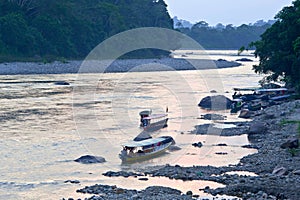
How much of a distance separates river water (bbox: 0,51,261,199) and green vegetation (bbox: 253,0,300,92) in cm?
603

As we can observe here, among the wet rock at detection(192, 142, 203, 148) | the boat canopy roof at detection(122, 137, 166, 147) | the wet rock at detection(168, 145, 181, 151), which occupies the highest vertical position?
the boat canopy roof at detection(122, 137, 166, 147)

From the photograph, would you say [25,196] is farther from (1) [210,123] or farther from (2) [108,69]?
(2) [108,69]

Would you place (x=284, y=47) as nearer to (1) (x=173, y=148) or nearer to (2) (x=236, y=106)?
(2) (x=236, y=106)

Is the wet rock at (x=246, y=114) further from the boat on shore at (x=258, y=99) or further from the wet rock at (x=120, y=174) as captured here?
the wet rock at (x=120, y=174)

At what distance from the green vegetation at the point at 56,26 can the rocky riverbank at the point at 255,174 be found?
50.6 metres

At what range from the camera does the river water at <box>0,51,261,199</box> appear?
19.9 meters

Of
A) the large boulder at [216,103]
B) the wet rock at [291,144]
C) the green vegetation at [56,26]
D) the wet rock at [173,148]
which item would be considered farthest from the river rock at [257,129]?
the green vegetation at [56,26]

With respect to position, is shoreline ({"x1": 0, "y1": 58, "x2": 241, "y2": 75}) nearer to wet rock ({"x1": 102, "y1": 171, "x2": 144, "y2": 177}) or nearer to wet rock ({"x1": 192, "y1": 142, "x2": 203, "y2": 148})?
wet rock ({"x1": 192, "y1": 142, "x2": 203, "y2": 148})

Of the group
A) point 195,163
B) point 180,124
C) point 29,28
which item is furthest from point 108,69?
point 195,163

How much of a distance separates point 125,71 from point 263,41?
32.6 m

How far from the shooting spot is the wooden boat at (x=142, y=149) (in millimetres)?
23297

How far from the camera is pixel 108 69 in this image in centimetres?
7625

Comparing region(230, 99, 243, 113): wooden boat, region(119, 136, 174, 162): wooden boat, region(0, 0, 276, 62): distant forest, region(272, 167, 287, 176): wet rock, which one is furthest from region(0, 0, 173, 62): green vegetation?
region(272, 167, 287, 176): wet rock

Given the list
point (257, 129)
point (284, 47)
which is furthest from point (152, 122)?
point (284, 47)
